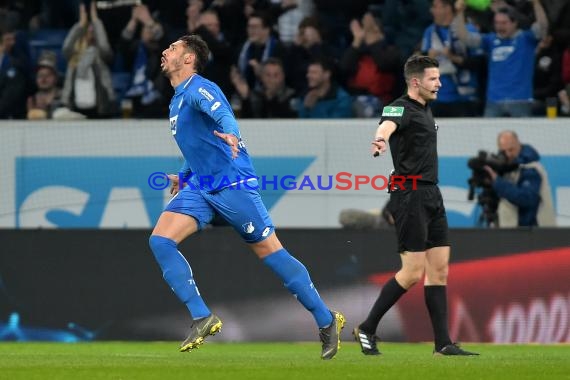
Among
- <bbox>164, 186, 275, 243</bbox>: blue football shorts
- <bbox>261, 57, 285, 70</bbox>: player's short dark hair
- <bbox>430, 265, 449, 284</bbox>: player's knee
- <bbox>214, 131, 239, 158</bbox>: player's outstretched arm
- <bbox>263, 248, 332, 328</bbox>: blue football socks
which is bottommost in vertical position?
<bbox>430, 265, 449, 284</bbox>: player's knee

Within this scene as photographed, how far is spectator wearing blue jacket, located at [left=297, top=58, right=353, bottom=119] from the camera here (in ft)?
53.1

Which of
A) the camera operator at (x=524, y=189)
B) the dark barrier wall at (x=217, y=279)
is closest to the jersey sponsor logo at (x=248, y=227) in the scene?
the dark barrier wall at (x=217, y=279)

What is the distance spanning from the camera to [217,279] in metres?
13.9

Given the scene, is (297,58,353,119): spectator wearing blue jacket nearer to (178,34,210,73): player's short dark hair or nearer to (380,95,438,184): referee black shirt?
(380,95,438,184): referee black shirt

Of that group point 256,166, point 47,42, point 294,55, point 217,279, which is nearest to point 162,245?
point 217,279

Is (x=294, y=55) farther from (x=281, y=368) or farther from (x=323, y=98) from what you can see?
(x=281, y=368)

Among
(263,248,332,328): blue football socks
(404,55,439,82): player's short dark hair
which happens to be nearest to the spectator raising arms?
(404,55,439,82): player's short dark hair

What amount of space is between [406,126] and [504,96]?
5744mm

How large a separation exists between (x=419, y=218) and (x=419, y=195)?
0.17 metres

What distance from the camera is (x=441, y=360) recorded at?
9594 millimetres

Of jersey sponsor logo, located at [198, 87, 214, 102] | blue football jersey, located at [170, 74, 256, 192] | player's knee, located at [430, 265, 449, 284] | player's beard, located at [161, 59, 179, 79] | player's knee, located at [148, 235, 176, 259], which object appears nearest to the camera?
jersey sponsor logo, located at [198, 87, 214, 102]

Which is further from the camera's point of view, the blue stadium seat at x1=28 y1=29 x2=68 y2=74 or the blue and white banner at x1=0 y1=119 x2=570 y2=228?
the blue stadium seat at x1=28 y1=29 x2=68 y2=74

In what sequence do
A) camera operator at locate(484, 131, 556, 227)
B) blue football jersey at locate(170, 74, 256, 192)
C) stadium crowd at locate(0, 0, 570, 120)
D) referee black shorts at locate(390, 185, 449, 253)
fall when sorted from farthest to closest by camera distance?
stadium crowd at locate(0, 0, 570, 120), camera operator at locate(484, 131, 556, 227), referee black shorts at locate(390, 185, 449, 253), blue football jersey at locate(170, 74, 256, 192)

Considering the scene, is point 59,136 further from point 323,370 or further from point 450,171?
point 323,370
